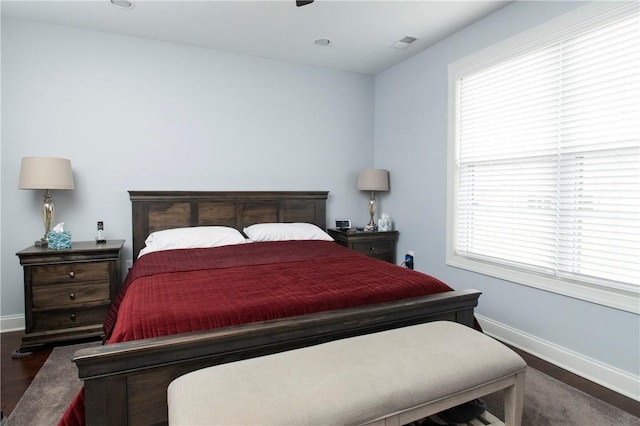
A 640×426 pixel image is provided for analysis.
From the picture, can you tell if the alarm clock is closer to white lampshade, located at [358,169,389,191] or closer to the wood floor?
white lampshade, located at [358,169,389,191]

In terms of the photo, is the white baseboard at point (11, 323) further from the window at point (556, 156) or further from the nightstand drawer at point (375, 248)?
the window at point (556, 156)

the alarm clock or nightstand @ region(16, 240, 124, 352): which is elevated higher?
the alarm clock

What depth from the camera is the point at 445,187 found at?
10.8ft

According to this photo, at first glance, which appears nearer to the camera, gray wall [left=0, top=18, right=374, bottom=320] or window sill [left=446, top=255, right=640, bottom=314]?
window sill [left=446, top=255, right=640, bottom=314]

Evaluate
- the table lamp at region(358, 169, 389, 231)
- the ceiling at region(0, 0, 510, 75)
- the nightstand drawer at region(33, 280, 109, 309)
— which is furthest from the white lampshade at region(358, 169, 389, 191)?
the nightstand drawer at region(33, 280, 109, 309)

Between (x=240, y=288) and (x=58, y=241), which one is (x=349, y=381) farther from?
(x=58, y=241)

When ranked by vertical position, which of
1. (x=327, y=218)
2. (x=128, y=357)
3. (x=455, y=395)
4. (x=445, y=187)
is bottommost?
(x=455, y=395)

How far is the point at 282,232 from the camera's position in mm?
3381

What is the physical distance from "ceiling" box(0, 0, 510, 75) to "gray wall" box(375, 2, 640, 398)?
0.73 ft

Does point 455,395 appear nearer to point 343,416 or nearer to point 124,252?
point 343,416

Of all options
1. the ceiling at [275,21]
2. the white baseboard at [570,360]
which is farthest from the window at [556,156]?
the ceiling at [275,21]

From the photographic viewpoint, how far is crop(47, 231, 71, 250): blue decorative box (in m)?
2.67

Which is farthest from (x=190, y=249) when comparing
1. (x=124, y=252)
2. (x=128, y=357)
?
(x=128, y=357)

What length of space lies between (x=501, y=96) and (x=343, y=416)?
2.72 m
